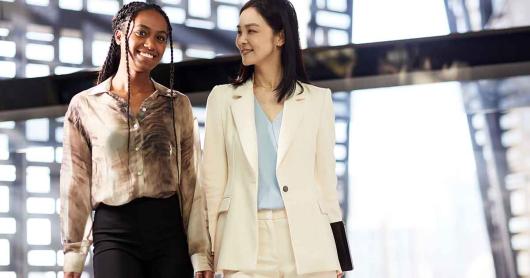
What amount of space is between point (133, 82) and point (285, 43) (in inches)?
17.6

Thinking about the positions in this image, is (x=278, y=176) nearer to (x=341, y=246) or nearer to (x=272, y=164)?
(x=272, y=164)

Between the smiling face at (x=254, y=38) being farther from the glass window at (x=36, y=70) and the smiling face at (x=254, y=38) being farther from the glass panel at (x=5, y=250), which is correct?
the glass panel at (x=5, y=250)

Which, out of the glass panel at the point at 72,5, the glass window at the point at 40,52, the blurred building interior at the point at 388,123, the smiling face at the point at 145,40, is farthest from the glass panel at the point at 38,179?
the smiling face at the point at 145,40

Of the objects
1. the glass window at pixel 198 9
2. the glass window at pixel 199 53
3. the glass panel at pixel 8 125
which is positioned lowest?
the glass panel at pixel 8 125

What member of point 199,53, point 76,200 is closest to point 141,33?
point 76,200

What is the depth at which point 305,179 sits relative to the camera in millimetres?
2260

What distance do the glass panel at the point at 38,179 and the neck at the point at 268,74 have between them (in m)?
1.84

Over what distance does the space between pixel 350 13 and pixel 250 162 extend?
1829 millimetres

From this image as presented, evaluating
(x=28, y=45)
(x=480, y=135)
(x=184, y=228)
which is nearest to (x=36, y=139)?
(x=28, y=45)

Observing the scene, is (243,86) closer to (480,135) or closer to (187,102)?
(187,102)

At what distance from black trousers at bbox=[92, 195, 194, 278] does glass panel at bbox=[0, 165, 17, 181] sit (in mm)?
1793

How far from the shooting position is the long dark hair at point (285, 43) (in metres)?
2.34

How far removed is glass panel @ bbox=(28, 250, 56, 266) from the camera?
3855 millimetres

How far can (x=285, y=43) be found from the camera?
7.79 ft
